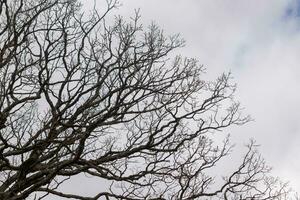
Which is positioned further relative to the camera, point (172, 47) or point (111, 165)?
point (172, 47)

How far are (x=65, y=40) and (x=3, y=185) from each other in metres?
3.45

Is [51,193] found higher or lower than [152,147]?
lower

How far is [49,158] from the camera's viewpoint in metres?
12.4

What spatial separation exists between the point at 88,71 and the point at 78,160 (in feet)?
9.67

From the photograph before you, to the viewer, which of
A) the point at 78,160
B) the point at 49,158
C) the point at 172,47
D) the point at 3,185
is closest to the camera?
the point at 78,160

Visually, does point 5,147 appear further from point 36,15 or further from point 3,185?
point 36,15

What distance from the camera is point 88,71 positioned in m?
12.8

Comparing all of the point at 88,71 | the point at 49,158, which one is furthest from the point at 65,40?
the point at 49,158

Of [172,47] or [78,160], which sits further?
[172,47]

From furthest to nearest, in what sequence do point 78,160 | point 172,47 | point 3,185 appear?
point 172,47 < point 3,185 < point 78,160

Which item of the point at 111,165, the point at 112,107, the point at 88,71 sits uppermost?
the point at 88,71

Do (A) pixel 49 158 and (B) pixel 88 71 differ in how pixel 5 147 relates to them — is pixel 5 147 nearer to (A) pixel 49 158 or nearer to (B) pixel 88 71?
(A) pixel 49 158

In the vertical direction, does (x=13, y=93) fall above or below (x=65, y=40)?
below

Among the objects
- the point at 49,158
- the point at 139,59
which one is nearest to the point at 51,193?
the point at 49,158
